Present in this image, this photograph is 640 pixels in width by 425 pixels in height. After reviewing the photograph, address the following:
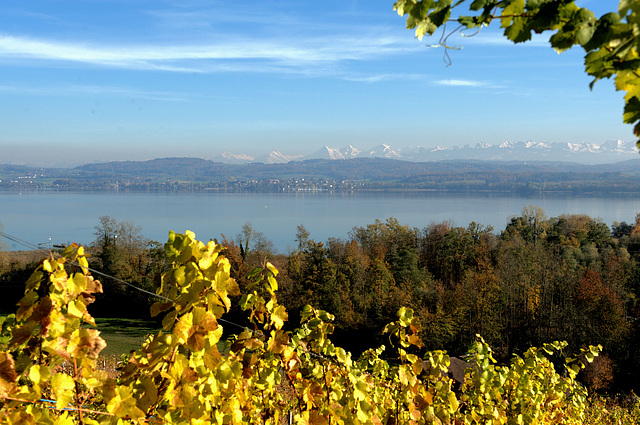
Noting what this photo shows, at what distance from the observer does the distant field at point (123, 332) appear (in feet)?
A: 83.5

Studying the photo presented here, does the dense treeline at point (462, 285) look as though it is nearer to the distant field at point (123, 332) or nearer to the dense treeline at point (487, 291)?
the dense treeline at point (487, 291)

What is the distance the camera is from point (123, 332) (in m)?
30.6

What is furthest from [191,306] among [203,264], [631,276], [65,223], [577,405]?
[65,223]

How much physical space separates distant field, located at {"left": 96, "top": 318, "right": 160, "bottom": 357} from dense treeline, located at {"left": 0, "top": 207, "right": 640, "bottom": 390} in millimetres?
1895

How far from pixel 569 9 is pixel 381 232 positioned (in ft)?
118

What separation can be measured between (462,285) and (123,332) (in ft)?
70.7

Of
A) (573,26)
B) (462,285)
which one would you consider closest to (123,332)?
(462,285)

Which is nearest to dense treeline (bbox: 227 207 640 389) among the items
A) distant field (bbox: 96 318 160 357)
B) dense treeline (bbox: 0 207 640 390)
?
dense treeline (bbox: 0 207 640 390)

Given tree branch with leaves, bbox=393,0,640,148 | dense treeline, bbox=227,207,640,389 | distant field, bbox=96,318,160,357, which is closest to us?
tree branch with leaves, bbox=393,0,640,148

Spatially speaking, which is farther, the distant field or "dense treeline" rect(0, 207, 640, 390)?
the distant field

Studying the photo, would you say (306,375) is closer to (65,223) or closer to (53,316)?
(53,316)

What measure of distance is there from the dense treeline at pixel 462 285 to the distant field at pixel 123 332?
1895mm

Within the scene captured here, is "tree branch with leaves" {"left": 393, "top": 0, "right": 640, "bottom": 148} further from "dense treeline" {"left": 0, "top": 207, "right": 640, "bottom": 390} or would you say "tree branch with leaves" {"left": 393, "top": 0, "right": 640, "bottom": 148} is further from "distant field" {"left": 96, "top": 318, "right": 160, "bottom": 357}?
"distant field" {"left": 96, "top": 318, "right": 160, "bottom": 357}

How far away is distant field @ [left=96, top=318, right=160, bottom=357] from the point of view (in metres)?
25.4
